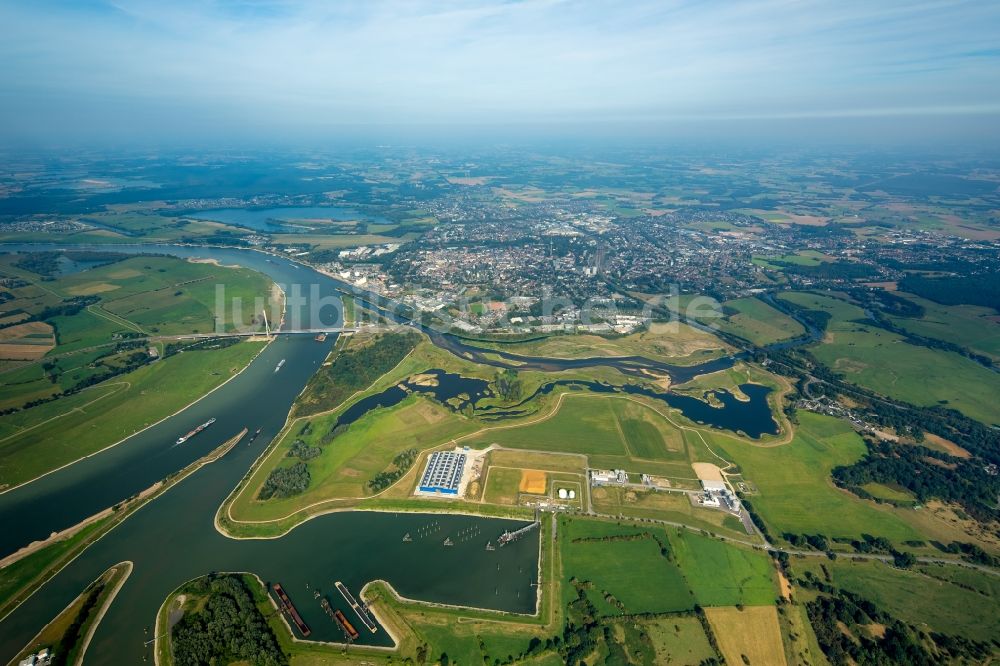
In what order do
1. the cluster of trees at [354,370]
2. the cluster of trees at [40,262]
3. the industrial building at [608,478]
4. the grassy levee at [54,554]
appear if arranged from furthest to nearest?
the cluster of trees at [40,262]
the cluster of trees at [354,370]
the industrial building at [608,478]
the grassy levee at [54,554]

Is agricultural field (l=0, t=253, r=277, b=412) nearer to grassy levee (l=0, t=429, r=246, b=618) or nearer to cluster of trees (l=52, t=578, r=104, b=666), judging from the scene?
grassy levee (l=0, t=429, r=246, b=618)

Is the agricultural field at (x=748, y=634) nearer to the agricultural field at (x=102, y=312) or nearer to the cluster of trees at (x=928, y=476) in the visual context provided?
the cluster of trees at (x=928, y=476)

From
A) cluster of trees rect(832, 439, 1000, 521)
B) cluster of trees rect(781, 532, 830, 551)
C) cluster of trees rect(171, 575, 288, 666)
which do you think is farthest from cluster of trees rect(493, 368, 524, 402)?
cluster of trees rect(832, 439, 1000, 521)

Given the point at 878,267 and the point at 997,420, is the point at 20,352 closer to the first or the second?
the point at 997,420

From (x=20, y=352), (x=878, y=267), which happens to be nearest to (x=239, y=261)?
(x=20, y=352)

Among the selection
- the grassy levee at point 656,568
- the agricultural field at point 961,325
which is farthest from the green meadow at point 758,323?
the grassy levee at point 656,568

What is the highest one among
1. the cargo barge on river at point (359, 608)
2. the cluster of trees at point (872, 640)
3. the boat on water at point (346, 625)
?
the cluster of trees at point (872, 640)
